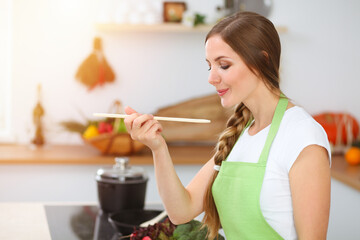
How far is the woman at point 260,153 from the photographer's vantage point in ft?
3.84

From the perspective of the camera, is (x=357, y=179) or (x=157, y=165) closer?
(x=157, y=165)

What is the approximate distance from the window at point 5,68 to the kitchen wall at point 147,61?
87 millimetres

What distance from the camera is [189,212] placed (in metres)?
1.51

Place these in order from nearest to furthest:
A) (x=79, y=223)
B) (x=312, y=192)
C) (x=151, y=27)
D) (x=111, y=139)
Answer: (x=312, y=192)
(x=79, y=223)
(x=111, y=139)
(x=151, y=27)

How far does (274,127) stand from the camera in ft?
4.29

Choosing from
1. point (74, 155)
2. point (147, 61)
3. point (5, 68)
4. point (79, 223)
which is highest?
point (147, 61)

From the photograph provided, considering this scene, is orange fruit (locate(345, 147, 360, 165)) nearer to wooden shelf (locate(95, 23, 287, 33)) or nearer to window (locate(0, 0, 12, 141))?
wooden shelf (locate(95, 23, 287, 33))

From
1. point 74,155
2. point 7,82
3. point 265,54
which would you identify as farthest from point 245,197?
point 7,82

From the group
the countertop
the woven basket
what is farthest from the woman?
the woven basket

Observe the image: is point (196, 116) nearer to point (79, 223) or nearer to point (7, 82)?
point (7, 82)

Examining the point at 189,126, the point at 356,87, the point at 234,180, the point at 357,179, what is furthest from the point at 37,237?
the point at 356,87

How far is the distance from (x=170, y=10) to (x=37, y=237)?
2.43 meters

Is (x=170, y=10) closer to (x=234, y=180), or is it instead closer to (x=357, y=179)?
(x=357, y=179)

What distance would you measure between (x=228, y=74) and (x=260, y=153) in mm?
221
